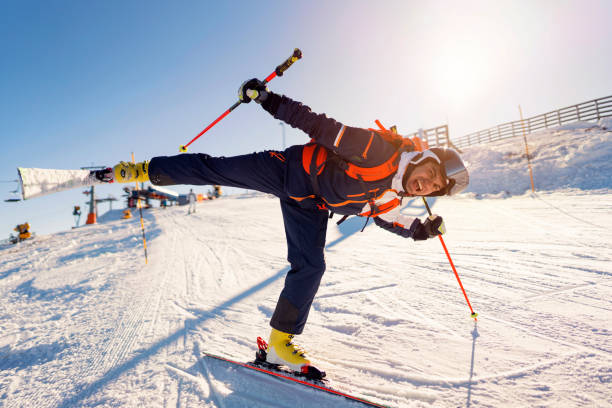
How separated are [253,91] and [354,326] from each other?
2159mm

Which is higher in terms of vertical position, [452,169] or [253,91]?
[253,91]

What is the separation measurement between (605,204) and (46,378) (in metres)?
9.95

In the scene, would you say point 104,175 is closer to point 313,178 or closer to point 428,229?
point 313,178

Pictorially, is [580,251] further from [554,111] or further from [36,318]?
[554,111]

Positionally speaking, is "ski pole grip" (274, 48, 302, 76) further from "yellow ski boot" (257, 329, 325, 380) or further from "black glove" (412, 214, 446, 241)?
"yellow ski boot" (257, 329, 325, 380)

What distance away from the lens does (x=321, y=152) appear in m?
1.92

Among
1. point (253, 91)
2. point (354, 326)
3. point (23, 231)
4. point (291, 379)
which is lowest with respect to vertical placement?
point (23, 231)

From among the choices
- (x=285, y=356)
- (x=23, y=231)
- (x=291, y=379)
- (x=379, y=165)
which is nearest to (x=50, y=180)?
(x=285, y=356)

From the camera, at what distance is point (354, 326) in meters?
2.46

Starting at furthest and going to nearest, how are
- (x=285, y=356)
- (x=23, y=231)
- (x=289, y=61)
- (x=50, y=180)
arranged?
(x=23, y=231), (x=50, y=180), (x=289, y=61), (x=285, y=356)

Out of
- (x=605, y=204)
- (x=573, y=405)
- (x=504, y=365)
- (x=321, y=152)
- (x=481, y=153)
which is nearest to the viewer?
(x=573, y=405)

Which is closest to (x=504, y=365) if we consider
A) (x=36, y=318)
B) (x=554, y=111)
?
(x=36, y=318)

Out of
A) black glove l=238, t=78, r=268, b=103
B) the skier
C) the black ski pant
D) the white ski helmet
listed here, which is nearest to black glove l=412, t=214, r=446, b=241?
the skier

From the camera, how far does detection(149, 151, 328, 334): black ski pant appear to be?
202cm
